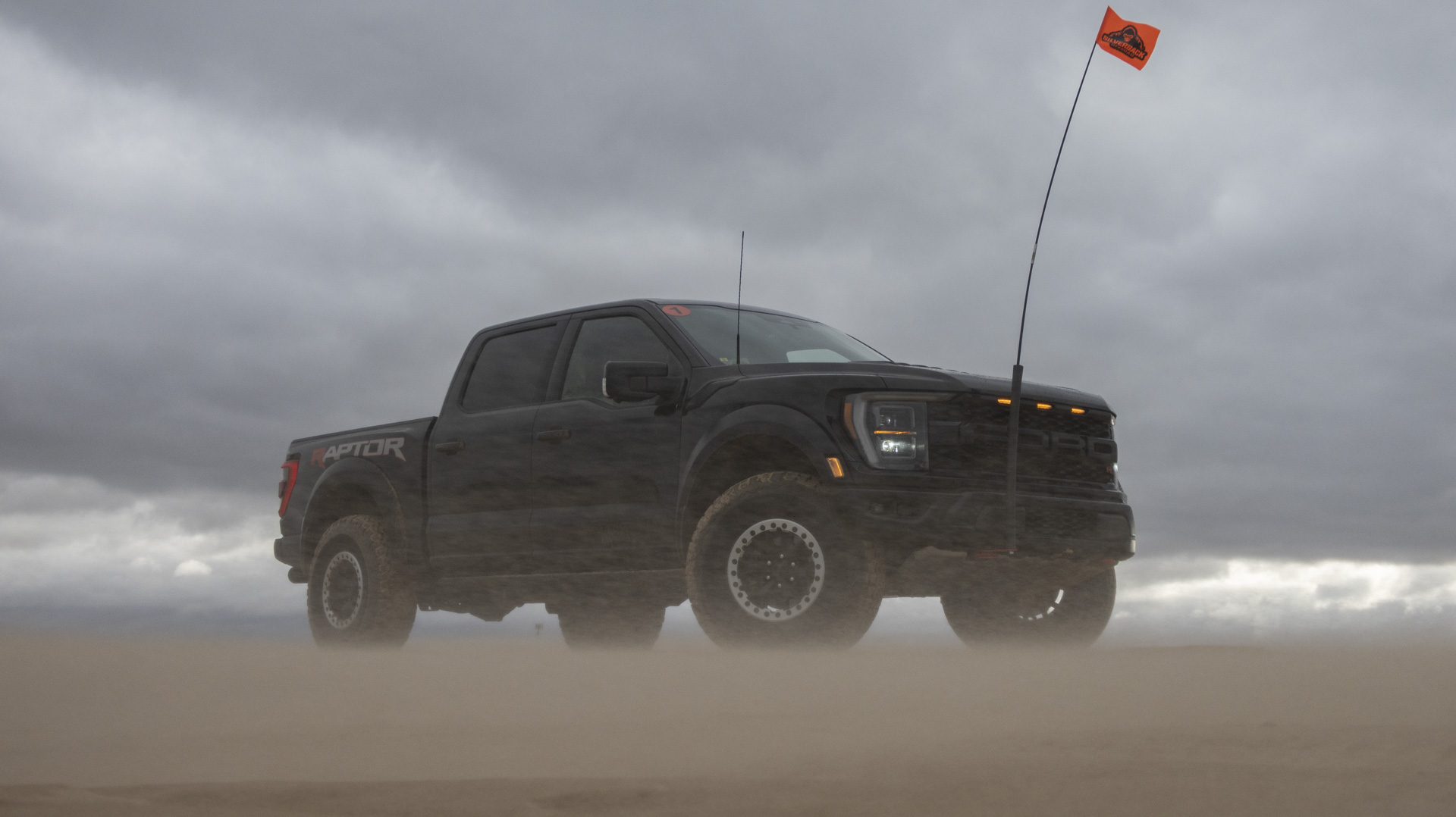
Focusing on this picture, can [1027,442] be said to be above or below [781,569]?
above

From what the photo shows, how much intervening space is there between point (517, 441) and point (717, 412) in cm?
153

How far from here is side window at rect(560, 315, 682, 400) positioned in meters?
7.02

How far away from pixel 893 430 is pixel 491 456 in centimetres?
268

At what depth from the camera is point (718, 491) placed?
6.25 meters

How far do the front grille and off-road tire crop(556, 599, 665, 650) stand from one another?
3.36 m

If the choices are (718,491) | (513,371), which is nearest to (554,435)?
(513,371)

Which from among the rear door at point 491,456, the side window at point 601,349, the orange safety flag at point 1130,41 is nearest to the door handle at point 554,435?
the rear door at point 491,456

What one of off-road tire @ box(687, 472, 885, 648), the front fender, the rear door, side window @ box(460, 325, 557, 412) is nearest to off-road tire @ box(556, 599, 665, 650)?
the rear door

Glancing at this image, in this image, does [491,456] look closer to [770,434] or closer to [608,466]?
[608,466]

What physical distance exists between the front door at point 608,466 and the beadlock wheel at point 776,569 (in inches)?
26.1

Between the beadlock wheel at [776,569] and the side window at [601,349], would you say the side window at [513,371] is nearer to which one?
the side window at [601,349]

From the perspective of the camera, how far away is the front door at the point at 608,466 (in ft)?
21.0

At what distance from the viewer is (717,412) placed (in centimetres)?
621

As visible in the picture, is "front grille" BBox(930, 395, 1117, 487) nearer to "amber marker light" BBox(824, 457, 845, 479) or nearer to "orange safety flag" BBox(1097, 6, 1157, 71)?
"amber marker light" BBox(824, 457, 845, 479)
